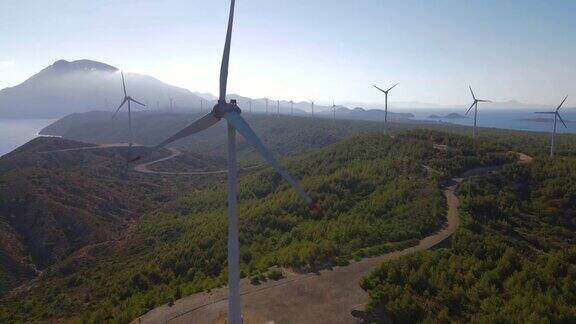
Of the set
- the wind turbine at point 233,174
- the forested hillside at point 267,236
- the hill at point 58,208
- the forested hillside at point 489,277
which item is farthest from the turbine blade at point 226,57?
the hill at point 58,208

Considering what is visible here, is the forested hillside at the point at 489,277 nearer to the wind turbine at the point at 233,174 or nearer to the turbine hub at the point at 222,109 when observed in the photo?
the wind turbine at the point at 233,174

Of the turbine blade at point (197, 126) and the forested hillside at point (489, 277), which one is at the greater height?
the turbine blade at point (197, 126)

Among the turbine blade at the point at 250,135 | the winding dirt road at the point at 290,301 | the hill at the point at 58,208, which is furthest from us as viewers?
the hill at the point at 58,208

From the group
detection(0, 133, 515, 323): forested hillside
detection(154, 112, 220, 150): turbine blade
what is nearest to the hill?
detection(0, 133, 515, 323): forested hillside

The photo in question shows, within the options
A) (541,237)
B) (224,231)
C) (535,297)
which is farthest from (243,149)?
(535,297)

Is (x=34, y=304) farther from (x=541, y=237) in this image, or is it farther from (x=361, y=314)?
(x=541, y=237)

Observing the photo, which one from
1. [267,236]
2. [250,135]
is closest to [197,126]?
[250,135]

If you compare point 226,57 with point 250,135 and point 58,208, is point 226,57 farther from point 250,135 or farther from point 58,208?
point 58,208
